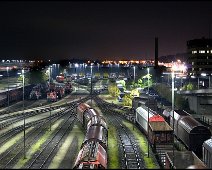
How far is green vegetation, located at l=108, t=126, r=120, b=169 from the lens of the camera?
40.1 metres

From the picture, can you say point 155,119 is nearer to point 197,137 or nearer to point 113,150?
point 113,150

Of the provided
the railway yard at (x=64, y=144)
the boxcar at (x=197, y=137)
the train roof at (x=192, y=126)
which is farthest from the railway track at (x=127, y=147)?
the train roof at (x=192, y=126)

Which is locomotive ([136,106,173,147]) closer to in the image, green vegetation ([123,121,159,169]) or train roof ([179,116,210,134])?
green vegetation ([123,121,159,169])

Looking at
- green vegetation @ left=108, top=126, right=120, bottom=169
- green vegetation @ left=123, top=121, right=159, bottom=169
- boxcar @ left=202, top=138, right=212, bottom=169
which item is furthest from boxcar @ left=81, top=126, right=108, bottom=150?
boxcar @ left=202, top=138, right=212, bottom=169

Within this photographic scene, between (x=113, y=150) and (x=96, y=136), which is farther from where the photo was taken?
(x=113, y=150)

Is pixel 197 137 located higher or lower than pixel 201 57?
lower

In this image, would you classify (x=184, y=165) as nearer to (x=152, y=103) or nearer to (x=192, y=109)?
(x=152, y=103)

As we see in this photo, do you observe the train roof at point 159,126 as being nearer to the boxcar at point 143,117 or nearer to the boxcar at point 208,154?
the boxcar at point 143,117

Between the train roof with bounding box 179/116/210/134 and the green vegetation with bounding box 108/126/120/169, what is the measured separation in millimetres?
8608

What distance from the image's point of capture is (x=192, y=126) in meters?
43.3

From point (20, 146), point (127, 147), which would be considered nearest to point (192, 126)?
point (127, 147)

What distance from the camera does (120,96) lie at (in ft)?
375

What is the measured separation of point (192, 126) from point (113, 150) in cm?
1014

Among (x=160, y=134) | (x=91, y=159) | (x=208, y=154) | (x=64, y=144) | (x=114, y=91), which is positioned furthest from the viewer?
(x=114, y=91)
